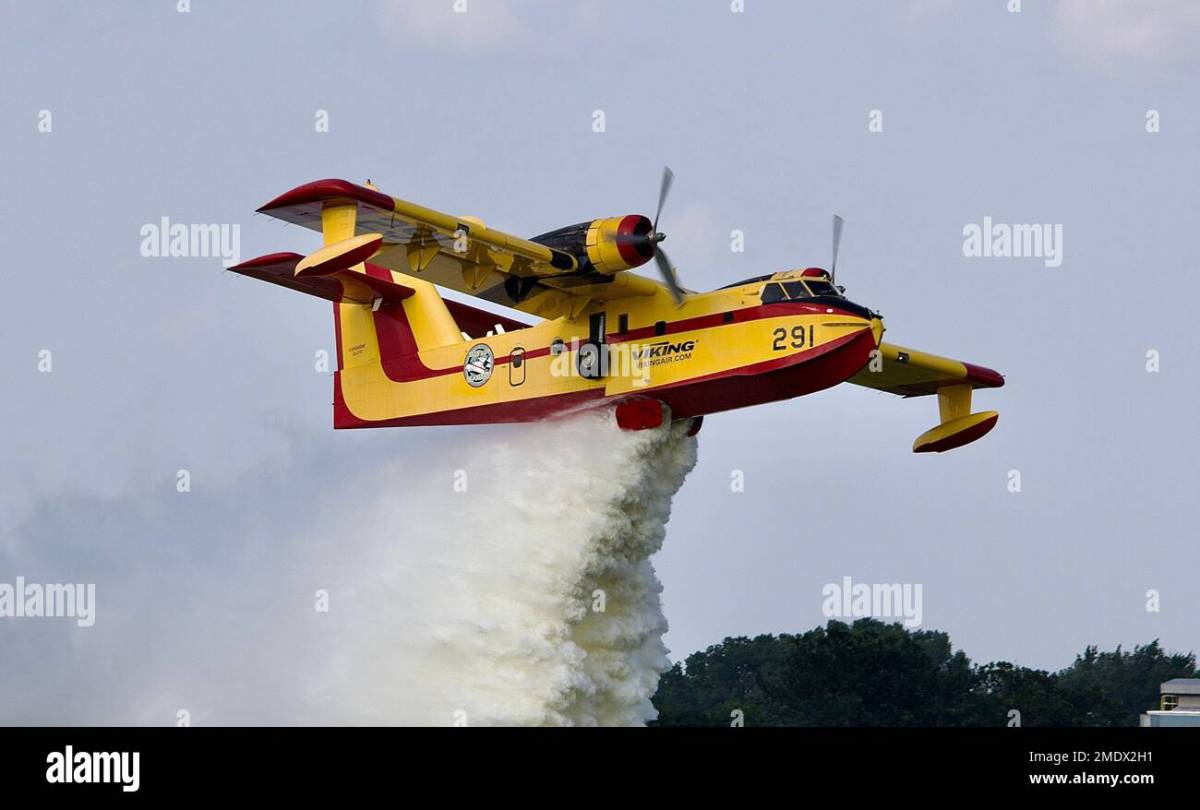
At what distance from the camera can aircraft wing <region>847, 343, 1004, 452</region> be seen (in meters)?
33.7

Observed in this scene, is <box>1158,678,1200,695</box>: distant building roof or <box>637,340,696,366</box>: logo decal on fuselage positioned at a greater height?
<box>637,340,696,366</box>: logo decal on fuselage

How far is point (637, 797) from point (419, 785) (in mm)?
2450

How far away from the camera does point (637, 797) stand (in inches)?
912

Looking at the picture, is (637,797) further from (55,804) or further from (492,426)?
(492,426)

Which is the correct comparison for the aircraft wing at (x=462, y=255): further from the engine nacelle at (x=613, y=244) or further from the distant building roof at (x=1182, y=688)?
the distant building roof at (x=1182, y=688)

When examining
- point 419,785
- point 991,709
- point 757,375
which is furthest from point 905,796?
point 991,709

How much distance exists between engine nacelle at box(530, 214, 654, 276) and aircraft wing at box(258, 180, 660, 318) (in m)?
0.22

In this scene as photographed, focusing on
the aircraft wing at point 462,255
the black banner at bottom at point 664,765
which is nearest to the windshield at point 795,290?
the aircraft wing at point 462,255

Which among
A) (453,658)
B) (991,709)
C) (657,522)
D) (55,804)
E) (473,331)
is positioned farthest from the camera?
(991,709)

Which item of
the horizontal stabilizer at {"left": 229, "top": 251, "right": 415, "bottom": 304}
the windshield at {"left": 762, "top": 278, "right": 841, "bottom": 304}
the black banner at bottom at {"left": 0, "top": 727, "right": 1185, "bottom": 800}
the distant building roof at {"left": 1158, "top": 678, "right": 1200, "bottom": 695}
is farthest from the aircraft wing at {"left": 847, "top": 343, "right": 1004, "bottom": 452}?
the distant building roof at {"left": 1158, "top": 678, "right": 1200, "bottom": 695}

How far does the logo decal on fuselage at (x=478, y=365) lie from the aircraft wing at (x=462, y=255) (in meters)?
0.97

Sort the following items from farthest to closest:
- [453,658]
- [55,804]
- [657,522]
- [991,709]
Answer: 1. [991,709]
2. [657,522]
3. [453,658]
4. [55,804]

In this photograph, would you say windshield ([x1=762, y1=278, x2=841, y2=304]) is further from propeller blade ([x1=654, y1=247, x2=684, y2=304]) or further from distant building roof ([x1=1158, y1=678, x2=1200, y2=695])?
distant building roof ([x1=1158, y1=678, x2=1200, y2=695])

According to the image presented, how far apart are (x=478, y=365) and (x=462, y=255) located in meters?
2.64
